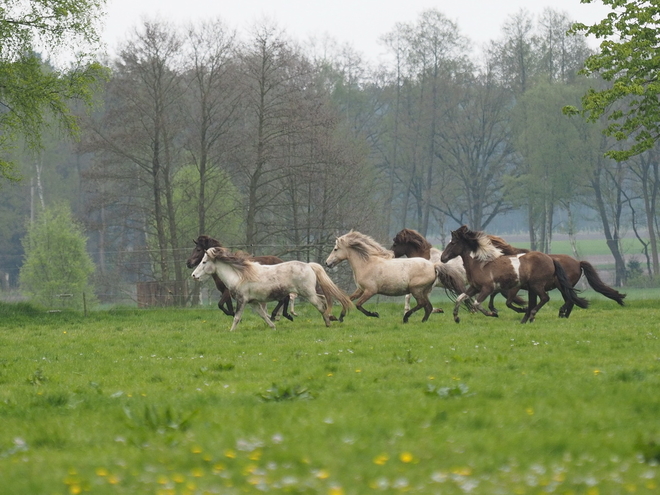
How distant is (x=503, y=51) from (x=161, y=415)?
66.3 m

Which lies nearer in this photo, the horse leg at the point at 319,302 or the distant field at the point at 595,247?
the horse leg at the point at 319,302

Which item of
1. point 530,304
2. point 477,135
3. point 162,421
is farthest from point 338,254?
point 477,135

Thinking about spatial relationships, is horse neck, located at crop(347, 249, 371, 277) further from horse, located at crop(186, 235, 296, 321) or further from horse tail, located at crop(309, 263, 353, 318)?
horse, located at crop(186, 235, 296, 321)

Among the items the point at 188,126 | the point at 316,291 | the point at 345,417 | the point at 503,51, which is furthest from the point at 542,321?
the point at 503,51

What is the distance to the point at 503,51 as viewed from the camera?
7050cm

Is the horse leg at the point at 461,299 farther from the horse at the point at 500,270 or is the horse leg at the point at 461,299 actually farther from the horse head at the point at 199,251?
the horse head at the point at 199,251

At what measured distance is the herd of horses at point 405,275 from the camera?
1877 cm

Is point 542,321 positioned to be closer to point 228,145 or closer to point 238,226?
point 228,145

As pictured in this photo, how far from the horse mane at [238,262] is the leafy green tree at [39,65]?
10.5 metres

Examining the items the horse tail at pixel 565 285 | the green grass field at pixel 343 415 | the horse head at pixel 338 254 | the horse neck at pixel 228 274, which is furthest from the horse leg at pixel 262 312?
the horse tail at pixel 565 285

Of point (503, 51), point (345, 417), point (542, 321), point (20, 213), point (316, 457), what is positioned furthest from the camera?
point (20, 213)

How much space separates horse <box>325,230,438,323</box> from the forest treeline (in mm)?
13397

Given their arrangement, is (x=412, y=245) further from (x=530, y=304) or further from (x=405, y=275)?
(x=530, y=304)

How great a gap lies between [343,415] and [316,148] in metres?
33.0
